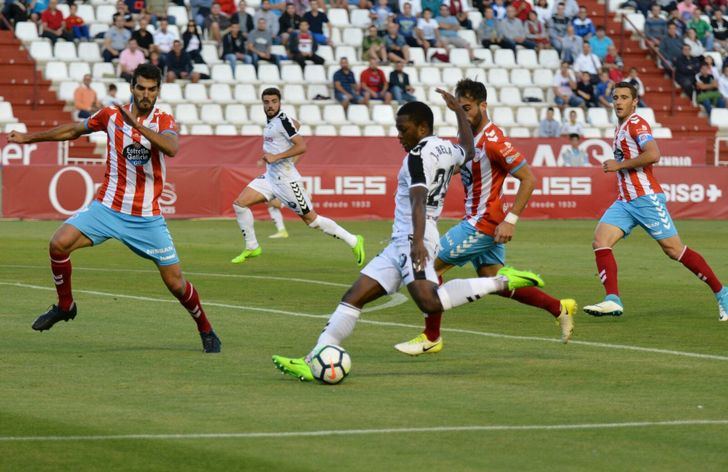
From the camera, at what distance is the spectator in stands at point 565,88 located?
38844mm

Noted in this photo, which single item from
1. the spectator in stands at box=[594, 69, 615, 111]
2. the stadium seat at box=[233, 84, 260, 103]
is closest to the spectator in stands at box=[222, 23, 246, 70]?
the stadium seat at box=[233, 84, 260, 103]

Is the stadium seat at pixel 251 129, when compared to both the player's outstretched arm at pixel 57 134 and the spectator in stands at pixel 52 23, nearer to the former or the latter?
the spectator in stands at pixel 52 23

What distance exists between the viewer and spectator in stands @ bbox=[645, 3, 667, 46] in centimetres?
4241

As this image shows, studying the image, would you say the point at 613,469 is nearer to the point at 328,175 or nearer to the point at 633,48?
the point at 328,175

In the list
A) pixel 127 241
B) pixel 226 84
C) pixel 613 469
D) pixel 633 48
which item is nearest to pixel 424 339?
pixel 127 241

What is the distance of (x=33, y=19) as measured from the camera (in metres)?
35.2

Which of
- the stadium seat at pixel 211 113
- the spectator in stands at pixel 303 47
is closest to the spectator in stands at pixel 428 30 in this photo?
the spectator in stands at pixel 303 47

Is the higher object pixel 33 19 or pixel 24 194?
pixel 33 19

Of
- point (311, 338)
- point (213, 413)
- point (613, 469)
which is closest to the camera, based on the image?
point (613, 469)

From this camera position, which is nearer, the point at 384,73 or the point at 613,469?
the point at 613,469

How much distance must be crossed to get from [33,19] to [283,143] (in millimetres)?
16094

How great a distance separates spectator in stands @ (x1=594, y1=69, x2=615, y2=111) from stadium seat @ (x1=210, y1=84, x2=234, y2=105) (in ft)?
34.0

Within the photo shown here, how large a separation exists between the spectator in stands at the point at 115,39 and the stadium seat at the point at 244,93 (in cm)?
287

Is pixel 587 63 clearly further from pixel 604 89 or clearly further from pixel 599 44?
pixel 599 44
